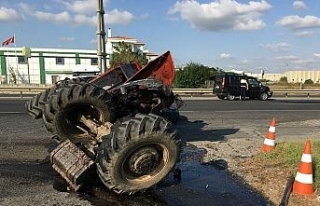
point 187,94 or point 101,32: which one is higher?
point 101,32

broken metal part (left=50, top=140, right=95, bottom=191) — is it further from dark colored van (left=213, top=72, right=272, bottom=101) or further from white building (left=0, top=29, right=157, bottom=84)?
white building (left=0, top=29, right=157, bottom=84)

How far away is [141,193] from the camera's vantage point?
5.13m

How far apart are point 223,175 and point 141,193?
173 centimetres

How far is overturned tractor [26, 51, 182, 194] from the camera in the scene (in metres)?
4.91

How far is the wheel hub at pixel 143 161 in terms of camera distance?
5104 millimetres

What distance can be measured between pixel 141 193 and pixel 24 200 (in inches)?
60.6

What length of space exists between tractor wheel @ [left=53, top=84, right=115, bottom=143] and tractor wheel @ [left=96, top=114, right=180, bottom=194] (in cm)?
142

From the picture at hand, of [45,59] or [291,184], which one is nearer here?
[291,184]

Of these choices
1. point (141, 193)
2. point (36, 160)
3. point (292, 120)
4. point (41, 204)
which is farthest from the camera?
point (292, 120)

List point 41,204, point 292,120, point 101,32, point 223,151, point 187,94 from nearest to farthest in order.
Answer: point 41,204, point 223,151, point 292,120, point 101,32, point 187,94

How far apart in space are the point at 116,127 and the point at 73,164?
2.62 ft

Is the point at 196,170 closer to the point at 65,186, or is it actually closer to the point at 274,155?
the point at 274,155

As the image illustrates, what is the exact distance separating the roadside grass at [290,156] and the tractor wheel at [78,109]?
10.3 ft

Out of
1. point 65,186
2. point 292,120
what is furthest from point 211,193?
point 292,120
